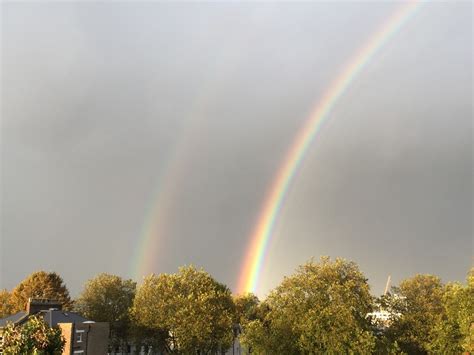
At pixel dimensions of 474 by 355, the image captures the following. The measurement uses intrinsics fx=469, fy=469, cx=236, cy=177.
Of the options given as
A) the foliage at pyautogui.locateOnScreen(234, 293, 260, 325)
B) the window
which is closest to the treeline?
the window

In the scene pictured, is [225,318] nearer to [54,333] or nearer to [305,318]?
[305,318]

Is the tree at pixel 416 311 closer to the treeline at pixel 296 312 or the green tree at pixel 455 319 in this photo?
the treeline at pixel 296 312

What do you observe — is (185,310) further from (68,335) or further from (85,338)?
(68,335)

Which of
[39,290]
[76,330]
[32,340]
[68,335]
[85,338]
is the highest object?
[39,290]

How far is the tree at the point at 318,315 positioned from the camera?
61.7m

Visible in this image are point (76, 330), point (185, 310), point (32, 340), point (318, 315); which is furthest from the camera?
point (185, 310)

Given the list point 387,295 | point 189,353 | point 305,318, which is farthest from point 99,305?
point 387,295

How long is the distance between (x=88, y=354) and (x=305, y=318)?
33.2 m

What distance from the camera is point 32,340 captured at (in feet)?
146

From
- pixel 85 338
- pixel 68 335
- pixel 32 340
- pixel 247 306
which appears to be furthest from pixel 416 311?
pixel 32 340

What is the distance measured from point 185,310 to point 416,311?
131 feet

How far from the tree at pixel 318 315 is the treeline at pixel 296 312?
13 centimetres

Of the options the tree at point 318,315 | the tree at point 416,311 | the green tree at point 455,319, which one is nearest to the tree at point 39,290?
the tree at point 318,315

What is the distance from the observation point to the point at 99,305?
9662 cm
